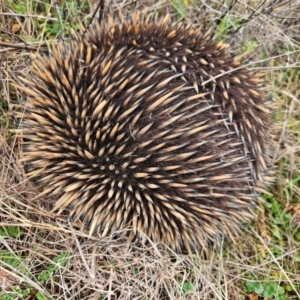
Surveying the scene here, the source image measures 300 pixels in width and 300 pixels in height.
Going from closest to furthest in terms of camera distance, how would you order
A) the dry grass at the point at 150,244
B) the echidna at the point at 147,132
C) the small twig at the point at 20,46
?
the echidna at the point at 147,132, the dry grass at the point at 150,244, the small twig at the point at 20,46

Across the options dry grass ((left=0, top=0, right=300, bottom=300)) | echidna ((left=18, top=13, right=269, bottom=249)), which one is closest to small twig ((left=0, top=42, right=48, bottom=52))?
dry grass ((left=0, top=0, right=300, bottom=300))

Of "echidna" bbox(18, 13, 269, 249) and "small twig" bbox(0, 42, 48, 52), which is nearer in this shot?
"echidna" bbox(18, 13, 269, 249)

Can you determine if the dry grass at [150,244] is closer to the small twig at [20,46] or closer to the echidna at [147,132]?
the small twig at [20,46]

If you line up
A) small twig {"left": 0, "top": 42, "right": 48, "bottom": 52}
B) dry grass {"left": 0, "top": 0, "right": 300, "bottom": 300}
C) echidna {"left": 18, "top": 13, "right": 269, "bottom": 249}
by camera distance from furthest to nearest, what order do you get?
1. small twig {"left": 0, "top": 42, "right": 48, "bottom": 52}
2. dry grass {"left": 0, "top": 0, "right": 300, "bottom": 300}
3. echidna {"left": 18, "top": 13, "right": 269, "bottom": 249}

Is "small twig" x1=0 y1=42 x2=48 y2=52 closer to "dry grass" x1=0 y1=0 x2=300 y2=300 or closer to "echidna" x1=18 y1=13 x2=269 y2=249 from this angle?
"dry grass" x1=0 y1=0 x2=300 y2=300

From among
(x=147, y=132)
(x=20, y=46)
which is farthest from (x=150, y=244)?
(x=20, y=46)

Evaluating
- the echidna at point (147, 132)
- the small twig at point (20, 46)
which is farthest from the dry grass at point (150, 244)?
the echidna at point (147, 132)
